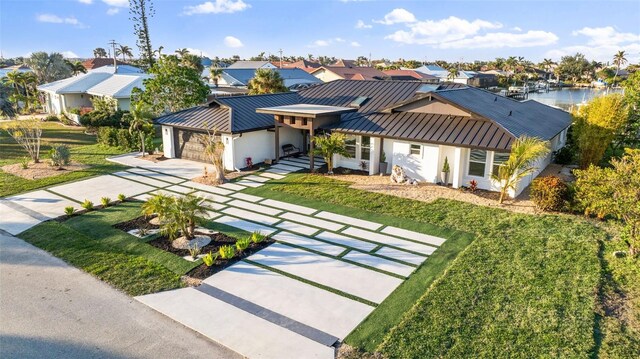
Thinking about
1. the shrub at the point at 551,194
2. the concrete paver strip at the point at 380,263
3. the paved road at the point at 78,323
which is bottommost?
the paved road at the point at 78,323

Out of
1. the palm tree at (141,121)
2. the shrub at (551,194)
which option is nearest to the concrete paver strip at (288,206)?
the shrub at (551,194)

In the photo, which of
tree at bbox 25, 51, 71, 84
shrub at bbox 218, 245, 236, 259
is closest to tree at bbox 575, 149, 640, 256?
shrub at bbox 218, 245, 236, 259

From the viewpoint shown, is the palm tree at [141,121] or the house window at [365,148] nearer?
the house window at [365,148]

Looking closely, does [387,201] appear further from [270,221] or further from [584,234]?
[584,234]

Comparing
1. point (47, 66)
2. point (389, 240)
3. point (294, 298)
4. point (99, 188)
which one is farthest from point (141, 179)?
point (47, 66)

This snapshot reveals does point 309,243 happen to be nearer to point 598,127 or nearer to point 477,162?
point 477,162

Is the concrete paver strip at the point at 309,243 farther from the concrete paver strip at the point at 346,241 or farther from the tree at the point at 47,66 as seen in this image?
the tree at the point at 47,66

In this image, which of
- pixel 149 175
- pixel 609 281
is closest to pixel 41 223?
pixel 149 175
